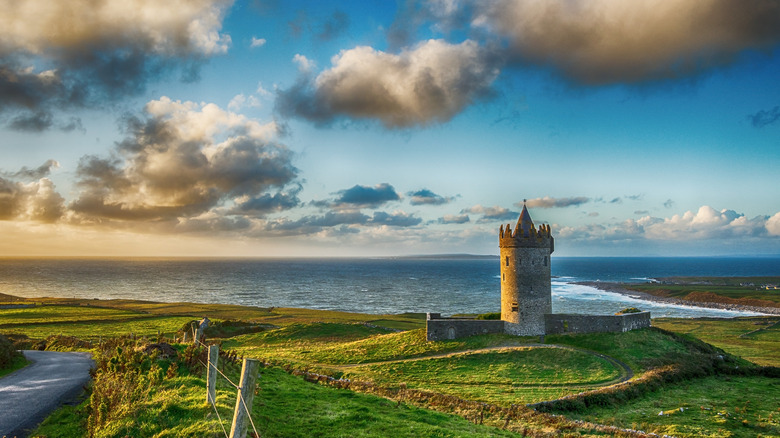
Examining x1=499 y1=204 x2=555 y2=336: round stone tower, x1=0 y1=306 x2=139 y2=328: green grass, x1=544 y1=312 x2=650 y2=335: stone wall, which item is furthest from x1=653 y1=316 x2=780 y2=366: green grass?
x1=0 y1=306 x2=139 y2=328: green grass

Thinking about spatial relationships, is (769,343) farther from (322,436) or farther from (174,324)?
(174,324)

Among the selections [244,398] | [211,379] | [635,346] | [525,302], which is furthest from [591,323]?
[244,398]

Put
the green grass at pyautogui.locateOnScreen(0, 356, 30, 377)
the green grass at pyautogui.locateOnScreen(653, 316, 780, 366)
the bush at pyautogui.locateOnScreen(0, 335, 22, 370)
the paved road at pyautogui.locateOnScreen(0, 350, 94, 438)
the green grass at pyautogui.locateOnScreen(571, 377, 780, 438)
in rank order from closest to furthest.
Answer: the paved road at pyautogui.locateOnScreen(0, 350, 94, 438) < the green grass at pyautogui.locateOnScreen(571, 377, 780, 438) < the green grass at pyautogui.locateOnScreen(0, 356, 30, 377) < the bush at pyautogui.locateOnScreen(0, 335, 22, 370) < the green grass at pyautogui.locateOnScreen(653, 316, 780, 366)

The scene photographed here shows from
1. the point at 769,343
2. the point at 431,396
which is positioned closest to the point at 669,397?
the point at 431,396

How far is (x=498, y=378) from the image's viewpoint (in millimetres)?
31297

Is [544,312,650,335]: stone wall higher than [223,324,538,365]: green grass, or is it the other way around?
[544,312,650,335]: stone wall

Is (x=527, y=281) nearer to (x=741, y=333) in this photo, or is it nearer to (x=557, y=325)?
(x=557, y=325)

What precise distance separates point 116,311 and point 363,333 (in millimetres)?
60590

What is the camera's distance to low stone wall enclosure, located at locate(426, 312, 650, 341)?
39156mm

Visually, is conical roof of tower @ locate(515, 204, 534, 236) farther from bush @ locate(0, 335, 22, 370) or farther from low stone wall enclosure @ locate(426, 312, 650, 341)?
bush @ locate(0, 335, 22, 370)

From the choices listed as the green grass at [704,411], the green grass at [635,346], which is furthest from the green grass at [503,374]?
the green grass at [704,411]

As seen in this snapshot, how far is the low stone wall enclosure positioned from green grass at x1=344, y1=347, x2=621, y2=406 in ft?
15.7

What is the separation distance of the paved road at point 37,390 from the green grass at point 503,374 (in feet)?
55.4

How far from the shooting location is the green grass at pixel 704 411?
2214cm
